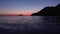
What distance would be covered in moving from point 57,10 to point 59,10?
309 inches

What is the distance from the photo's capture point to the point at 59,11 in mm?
154375

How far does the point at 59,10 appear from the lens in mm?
154875

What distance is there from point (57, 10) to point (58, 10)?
2.89 m

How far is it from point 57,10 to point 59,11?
24.3 ft

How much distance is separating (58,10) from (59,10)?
4.99 m

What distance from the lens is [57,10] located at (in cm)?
14800

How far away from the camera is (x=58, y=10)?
5920 inches

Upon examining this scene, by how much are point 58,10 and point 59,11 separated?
4.60m
